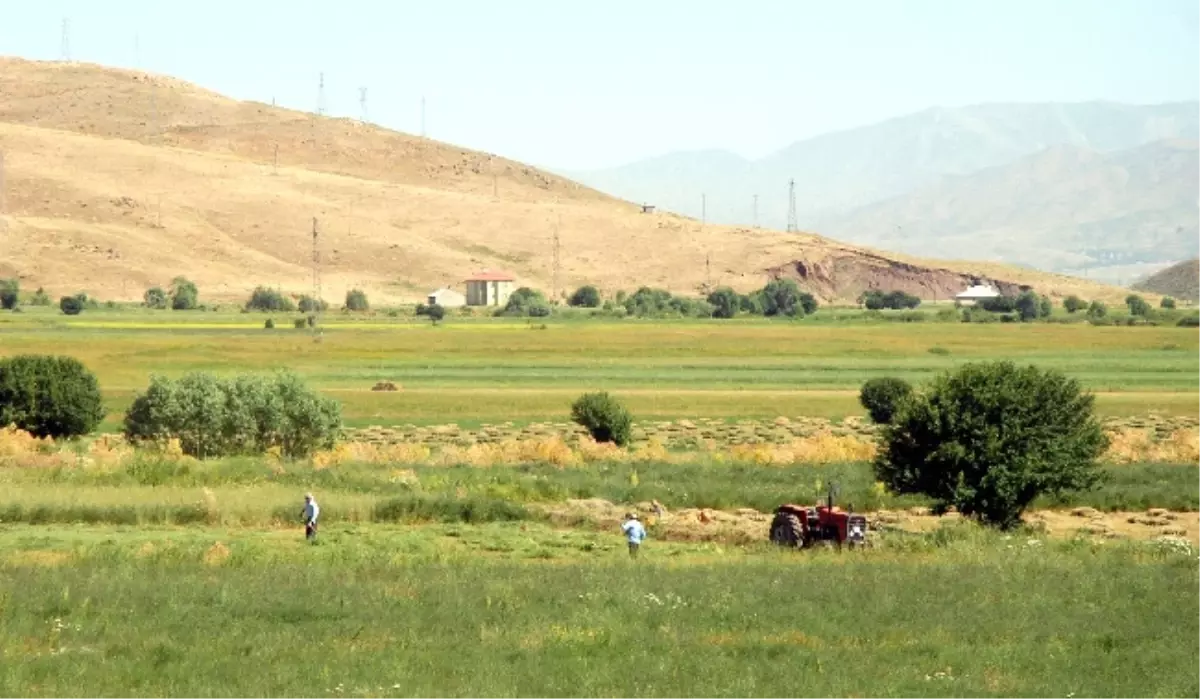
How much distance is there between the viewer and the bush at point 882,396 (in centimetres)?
5708

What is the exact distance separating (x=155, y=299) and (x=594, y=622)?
5118 inches

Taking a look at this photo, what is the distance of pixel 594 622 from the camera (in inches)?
872

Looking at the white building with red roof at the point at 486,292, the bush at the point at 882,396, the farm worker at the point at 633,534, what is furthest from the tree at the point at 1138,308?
the farm worker at the point at 633,534

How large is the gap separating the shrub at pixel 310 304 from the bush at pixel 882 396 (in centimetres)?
8328

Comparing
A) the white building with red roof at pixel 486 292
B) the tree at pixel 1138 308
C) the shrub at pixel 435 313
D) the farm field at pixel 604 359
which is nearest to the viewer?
the farm field at pixel 604 359

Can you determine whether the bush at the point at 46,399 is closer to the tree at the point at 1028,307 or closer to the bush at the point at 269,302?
the bush at the point at 269,302

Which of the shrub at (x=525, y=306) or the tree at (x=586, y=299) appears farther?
the tree at (x=586, y=299)

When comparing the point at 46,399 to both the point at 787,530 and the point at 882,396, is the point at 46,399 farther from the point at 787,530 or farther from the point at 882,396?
the point at 787,530

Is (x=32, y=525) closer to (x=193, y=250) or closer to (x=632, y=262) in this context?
(x=193, y=250)

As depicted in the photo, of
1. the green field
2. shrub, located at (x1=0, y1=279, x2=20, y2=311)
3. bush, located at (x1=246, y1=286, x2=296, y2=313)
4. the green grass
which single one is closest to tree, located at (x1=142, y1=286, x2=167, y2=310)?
bush, located at (x1=246, y1=286, x2=296, y2=313)

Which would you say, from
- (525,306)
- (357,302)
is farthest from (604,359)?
(357,302)

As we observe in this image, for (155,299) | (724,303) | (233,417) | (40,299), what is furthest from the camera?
(155,299)

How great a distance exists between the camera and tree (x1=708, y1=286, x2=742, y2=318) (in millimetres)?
143250

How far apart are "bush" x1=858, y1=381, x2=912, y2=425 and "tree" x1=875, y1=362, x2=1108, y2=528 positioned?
62.4 ft
